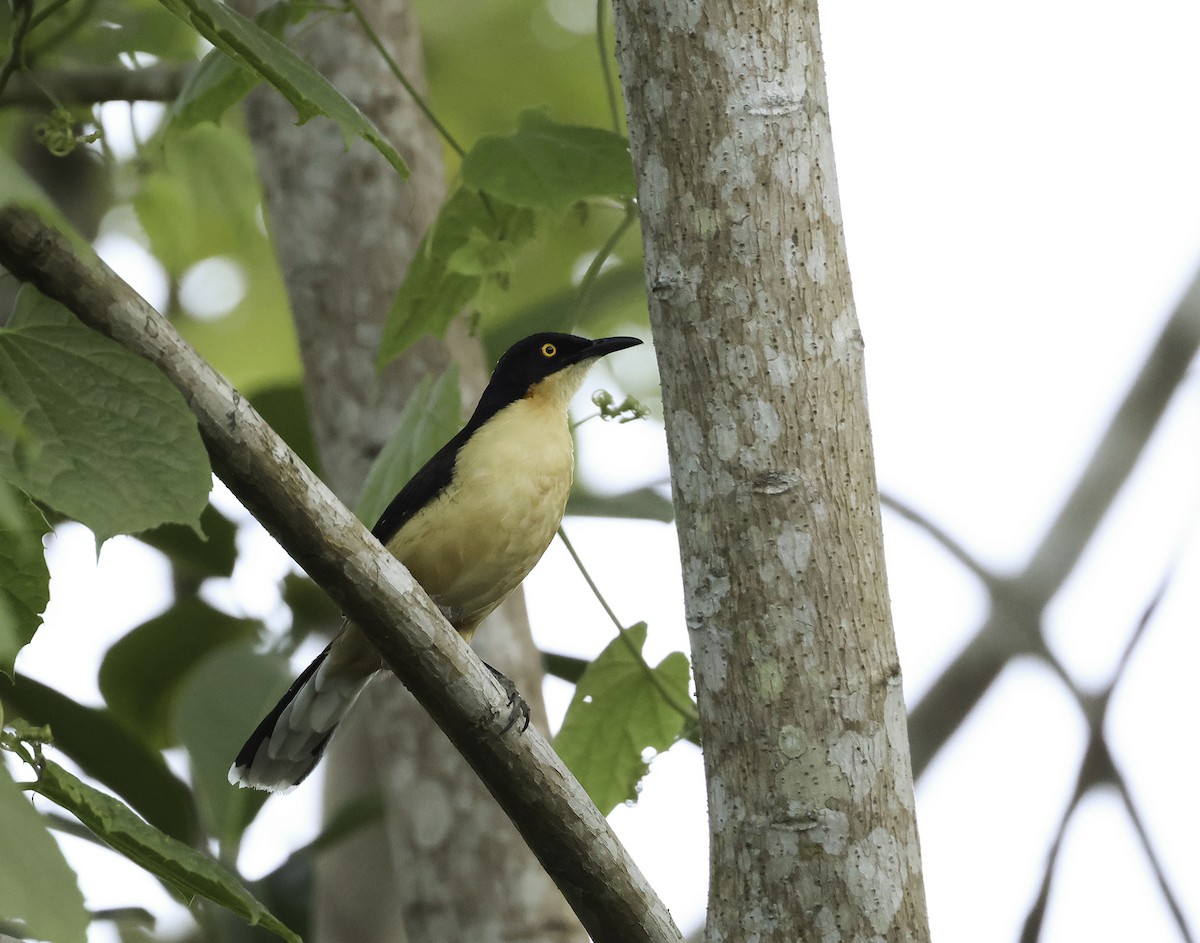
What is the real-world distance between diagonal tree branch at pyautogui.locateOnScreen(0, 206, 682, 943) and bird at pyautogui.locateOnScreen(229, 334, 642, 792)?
138 cm

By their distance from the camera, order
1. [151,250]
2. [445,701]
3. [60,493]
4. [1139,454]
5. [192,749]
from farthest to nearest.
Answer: [151,250]
[192,749]
[1139,454]
[445,701]
[60,493]

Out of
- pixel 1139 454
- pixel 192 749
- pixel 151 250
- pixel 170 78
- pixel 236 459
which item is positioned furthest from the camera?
pixel 151 250

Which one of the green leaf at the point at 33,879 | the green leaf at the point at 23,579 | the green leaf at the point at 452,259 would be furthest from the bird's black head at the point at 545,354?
the green leaf at the point at 33,879

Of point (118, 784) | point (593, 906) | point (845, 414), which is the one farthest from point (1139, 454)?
point (118, 784)

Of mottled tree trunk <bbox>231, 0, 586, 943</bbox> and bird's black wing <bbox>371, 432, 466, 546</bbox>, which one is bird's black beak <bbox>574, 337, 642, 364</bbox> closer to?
mottled tree trunk <bbox>231, 0, 586, 943</bbox>

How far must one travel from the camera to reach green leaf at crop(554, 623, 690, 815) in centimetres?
353

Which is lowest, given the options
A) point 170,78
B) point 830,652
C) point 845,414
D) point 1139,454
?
point 830,652

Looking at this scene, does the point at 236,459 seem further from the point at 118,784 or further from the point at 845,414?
the point at 118,784

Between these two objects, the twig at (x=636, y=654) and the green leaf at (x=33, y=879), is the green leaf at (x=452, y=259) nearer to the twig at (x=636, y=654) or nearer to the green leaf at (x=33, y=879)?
the twig at (x=636, y=654)

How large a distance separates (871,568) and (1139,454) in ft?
4.10

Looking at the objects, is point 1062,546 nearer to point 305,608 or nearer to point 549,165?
point 549,165

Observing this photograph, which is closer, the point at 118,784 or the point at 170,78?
the point at 118,784

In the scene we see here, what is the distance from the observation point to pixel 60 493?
1644 mm

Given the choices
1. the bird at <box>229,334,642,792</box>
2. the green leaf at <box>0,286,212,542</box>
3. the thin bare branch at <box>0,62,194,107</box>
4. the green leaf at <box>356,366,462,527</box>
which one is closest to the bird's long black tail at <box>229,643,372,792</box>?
the bird at <box>229,334,642,792</box>
